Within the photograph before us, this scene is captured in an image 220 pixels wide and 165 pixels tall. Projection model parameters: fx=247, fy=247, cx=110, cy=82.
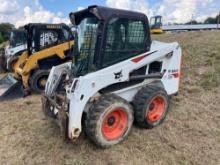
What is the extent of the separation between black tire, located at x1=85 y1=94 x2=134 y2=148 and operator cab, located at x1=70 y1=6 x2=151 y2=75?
0.60 m

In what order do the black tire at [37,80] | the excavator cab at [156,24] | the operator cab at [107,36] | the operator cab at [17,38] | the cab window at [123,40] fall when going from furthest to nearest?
1. the excavator cab at [156,24]
2. the operator cab at [17,38]
3. the black tire at [37,80]
4. the cab window at [123,40]
5. the operator cab at [107,36]

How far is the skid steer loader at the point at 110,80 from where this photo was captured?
11.7 ft

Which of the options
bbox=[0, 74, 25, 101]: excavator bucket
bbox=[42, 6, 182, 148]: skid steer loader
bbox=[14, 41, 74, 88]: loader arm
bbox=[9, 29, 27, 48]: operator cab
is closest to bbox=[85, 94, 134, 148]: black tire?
bbox=[42, 6, 182, 148]: skid steer loader

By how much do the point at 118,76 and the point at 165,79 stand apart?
1.30 meters

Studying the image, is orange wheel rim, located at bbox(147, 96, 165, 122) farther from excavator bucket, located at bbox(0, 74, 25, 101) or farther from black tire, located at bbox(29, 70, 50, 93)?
excavator bucket, located at bbox(0, 74, 25, 101)

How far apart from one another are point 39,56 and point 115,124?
4471 millimetres

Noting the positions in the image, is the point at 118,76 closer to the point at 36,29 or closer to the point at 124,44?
the point at 124,44

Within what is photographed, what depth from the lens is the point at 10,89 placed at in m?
7.70

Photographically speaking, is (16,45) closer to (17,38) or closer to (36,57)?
(17,38)

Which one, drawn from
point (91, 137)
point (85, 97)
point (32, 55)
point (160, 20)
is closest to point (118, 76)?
point (85, 97)

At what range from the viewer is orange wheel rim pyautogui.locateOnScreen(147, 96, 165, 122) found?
441cm

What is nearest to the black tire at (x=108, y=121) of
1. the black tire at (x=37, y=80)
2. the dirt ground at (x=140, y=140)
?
the dirt ground at (x=140, y=140)

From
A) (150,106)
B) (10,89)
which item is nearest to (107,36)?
(150,106)

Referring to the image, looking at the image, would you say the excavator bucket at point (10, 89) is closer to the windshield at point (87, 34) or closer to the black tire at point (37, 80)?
the black tire at point (37, 80)
